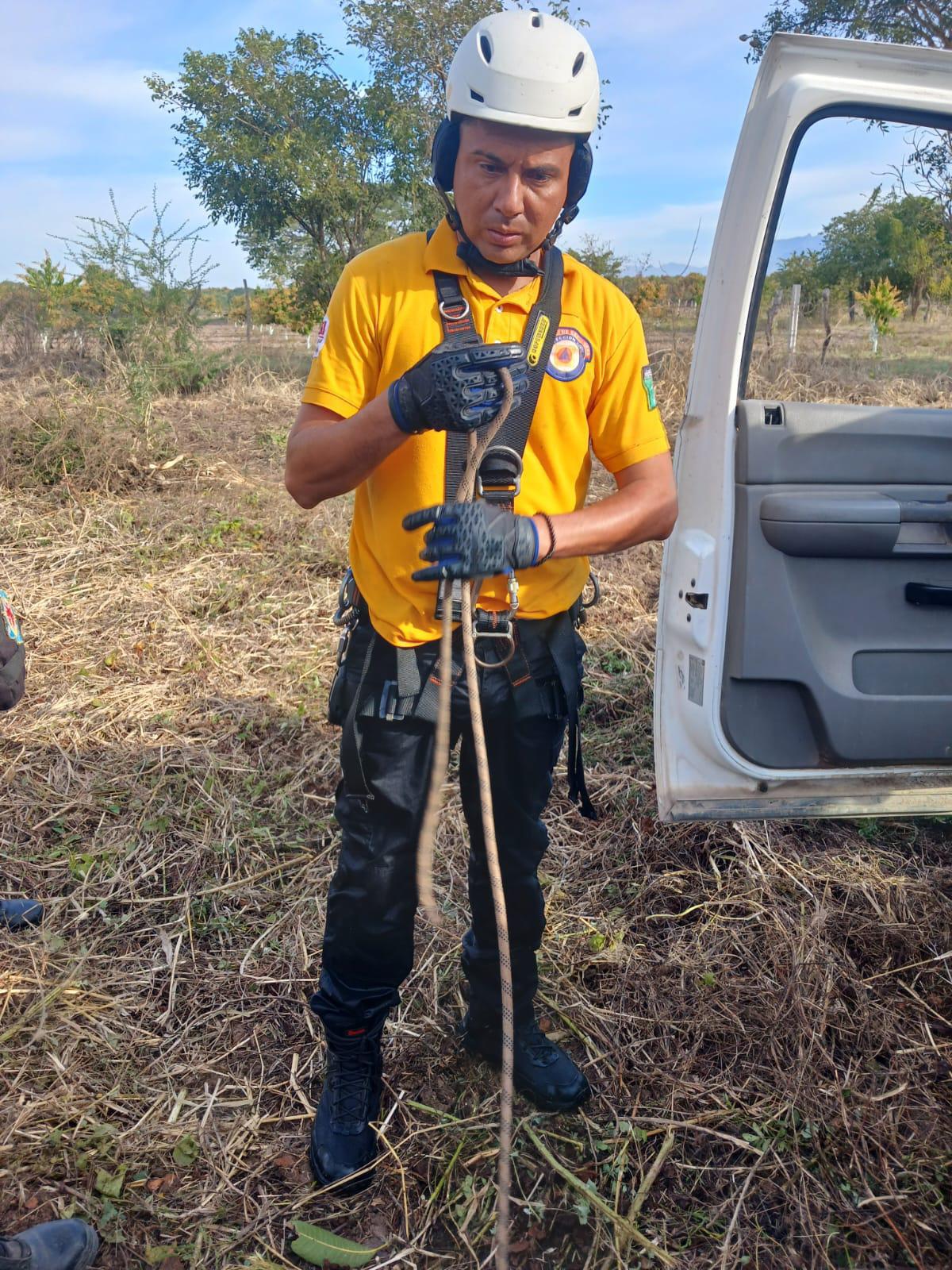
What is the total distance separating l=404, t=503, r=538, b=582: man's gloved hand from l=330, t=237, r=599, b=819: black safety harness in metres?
0.07

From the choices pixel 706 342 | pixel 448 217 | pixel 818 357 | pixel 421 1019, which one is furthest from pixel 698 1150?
pixel 818 357

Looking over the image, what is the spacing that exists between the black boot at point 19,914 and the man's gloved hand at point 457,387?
7.47 feet

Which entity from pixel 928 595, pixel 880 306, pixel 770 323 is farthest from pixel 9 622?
pixel 880 306

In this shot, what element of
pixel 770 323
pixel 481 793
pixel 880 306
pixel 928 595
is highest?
pixel 880 306

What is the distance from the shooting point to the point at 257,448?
7711 millimetres

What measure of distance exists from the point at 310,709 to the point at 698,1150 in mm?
2567

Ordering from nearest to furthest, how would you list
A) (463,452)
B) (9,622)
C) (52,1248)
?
(463,452)
(52,1248)
(9,622)

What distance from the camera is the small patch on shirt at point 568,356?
1711 mm

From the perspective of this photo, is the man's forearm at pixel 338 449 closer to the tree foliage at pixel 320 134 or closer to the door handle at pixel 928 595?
the door handle at pixel 928 595

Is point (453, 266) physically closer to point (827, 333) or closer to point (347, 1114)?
point (347, 1114)

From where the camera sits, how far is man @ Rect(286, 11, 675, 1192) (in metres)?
1.57

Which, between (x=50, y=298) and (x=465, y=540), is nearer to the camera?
(x=465, y=540)

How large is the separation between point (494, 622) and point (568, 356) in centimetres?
54

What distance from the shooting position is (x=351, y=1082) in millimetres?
2084
